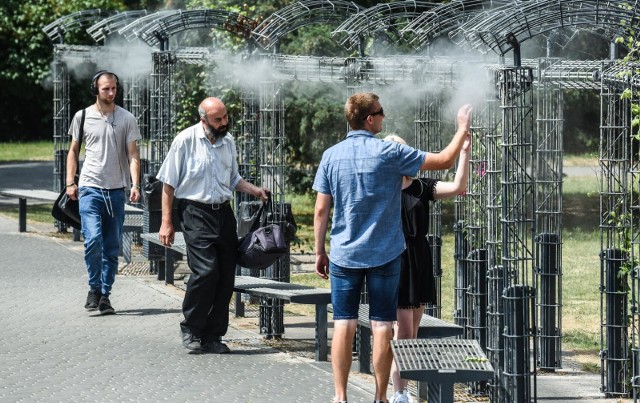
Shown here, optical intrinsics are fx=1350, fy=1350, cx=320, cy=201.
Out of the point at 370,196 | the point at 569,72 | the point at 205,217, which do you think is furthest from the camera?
the point at 569,72

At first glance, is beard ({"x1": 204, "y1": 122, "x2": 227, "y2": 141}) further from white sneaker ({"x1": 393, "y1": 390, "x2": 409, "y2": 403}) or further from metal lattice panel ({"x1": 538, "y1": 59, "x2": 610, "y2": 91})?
white sneaker ({"x1": 393, "y1": 390, "x2": 409, "y2": 403})

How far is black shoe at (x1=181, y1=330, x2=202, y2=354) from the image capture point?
9.60 meters

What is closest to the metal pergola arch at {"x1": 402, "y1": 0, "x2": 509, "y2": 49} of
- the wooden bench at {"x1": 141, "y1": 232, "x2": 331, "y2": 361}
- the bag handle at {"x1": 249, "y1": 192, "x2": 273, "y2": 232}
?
the bag handle at {"x1": 249, "y1": 192, "x2": 273, "y2": 232}

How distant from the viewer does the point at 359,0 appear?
20312 mm

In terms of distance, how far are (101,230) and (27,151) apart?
33088 mm

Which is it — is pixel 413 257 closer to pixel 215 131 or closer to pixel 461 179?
pixel 461 179

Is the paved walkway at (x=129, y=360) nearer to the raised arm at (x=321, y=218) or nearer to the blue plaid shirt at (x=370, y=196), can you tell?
the raised arm at (x=321, y=218)

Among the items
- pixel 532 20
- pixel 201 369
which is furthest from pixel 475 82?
pixel 201 369

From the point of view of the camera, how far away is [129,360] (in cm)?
934

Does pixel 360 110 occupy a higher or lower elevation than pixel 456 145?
higher

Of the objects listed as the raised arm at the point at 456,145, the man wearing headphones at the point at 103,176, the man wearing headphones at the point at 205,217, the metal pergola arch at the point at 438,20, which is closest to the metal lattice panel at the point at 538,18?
the raised arm at the point at 456,145

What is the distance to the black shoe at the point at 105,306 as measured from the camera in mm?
11211

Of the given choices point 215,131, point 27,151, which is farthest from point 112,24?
point 27,151

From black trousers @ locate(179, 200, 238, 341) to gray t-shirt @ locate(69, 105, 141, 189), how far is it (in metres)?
1.64
